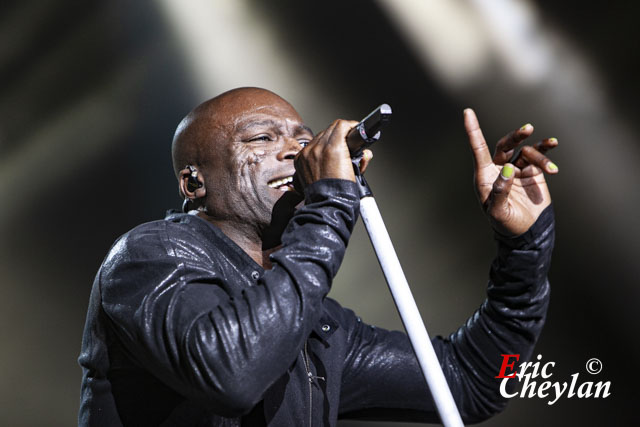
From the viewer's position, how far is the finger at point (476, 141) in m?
1.58

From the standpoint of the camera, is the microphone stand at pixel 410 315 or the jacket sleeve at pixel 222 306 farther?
the microphone stand at pixel 410 315

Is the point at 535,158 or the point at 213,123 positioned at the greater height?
the point at 213,123

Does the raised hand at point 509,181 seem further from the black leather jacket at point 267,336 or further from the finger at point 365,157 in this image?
the finger at point 365,157

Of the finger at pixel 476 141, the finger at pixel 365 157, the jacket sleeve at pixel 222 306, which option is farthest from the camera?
the finger at pixel 476 141

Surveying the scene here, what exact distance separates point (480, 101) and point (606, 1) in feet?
2.03

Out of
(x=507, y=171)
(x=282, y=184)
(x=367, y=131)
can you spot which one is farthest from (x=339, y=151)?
(x=507, y=171)

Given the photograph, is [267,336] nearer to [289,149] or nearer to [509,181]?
[289,149]

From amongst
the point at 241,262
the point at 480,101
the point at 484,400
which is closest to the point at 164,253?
the point at 241,262

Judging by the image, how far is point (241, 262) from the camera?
58.2 inches

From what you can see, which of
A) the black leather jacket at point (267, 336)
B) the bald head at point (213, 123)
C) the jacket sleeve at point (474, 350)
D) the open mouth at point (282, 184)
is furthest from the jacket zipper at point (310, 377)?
the bald head at point (213, 123)

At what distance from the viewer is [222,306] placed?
116cm

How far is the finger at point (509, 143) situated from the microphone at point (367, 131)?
401 millimetres

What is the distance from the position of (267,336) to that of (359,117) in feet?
5.84

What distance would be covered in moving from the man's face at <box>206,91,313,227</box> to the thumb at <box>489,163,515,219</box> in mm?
478
